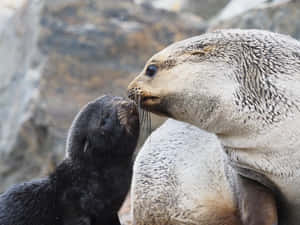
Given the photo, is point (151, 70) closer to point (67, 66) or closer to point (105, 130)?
point (105, 130)

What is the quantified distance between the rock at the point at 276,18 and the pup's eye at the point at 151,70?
443 centimetres

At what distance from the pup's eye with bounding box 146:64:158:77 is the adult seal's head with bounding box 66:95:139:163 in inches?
18.1

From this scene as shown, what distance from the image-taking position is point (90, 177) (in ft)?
15.5

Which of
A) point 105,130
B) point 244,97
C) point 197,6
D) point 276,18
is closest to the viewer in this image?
point 244,97

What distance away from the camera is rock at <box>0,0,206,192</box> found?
387 inches

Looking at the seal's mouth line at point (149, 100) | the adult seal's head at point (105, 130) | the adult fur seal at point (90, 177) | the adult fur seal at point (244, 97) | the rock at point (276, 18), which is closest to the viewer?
the adult fur seal at point (244, 97)

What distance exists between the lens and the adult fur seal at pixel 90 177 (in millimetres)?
4535

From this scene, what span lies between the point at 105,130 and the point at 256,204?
135 cm

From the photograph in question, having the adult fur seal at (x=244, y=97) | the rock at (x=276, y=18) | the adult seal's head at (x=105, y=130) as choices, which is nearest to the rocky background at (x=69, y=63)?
the rock at (x=276, y=18)

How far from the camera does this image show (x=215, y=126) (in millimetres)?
4066

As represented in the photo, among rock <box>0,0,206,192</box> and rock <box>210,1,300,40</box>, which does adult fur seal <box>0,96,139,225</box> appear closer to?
rock <box>210,1,300,40</box>

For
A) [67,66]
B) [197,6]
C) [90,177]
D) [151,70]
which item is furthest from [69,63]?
[197,6]

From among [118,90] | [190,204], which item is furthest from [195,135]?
[118,90]

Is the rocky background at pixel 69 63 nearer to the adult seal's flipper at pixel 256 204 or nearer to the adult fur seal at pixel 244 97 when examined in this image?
the adult fur seal at pixel 244 97
